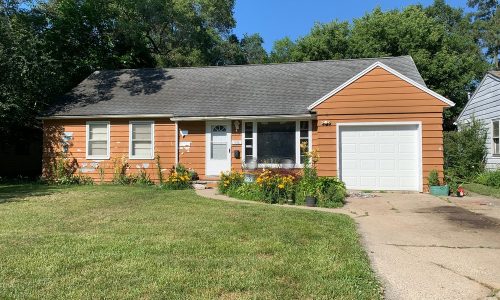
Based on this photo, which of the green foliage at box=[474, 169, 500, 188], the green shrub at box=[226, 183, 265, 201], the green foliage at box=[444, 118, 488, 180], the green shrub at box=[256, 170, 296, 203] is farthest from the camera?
the green foliage at box=[444, 118, 488, 180]

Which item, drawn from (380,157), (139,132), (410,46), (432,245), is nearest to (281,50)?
(410,46)

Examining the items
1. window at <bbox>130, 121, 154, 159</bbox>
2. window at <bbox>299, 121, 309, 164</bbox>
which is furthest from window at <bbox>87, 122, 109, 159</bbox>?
window at <bbox>299, 121, 309, 164</bbox>

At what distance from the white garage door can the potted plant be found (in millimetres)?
455

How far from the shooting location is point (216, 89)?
1614cm

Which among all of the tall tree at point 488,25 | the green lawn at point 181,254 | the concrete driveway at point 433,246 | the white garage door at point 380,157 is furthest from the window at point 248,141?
the tall tree at point 488,25

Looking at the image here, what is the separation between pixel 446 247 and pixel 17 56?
15959 millimetres

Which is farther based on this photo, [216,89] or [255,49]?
[255,49]

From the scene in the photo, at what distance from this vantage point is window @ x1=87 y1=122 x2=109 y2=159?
15312 mm

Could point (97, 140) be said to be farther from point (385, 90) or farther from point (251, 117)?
point (385, 90)

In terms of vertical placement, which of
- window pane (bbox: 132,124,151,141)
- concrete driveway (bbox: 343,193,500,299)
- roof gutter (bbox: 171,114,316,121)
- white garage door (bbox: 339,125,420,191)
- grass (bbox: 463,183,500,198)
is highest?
roof gutter (bbox: 171,114,316,121)

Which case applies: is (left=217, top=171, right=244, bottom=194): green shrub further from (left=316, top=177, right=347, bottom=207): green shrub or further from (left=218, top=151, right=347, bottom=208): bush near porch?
Result: (left=316, top=177, right=347, bottom=207): green shrub

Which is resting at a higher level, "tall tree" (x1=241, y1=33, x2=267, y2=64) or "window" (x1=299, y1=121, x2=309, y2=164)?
"tall tree" (x1=241, y1=33, x2=267, y2=64)

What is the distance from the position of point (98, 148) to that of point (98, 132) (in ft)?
1.99

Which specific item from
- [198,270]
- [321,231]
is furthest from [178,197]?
[198,270]
